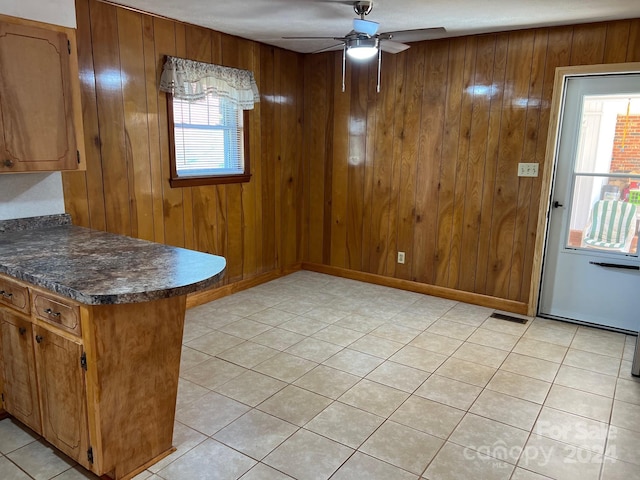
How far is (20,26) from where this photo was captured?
7.48ft

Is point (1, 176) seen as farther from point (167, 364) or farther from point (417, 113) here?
point (417, 113)

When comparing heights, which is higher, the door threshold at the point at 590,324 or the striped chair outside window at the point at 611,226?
the striped chair outside window at the point at 611,226

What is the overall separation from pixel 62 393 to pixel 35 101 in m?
1.47

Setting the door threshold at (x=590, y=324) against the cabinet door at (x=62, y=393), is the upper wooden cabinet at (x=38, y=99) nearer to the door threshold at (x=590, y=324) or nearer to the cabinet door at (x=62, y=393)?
the cabinet door at (x=62, y=393)

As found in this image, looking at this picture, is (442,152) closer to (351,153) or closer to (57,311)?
(351,153)

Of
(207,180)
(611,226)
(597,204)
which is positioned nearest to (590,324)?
(611,226)

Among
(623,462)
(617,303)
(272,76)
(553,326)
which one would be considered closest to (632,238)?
(617,303)

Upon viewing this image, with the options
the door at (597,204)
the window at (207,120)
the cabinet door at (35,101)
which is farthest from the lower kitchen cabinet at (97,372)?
the door at (597,204)

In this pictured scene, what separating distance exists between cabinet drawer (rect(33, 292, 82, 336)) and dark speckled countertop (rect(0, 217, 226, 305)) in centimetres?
8

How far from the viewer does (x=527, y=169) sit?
3736 millimetres

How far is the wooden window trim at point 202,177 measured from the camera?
3.56 m

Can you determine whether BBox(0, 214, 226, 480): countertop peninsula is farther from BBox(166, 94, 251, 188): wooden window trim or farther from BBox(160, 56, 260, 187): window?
BBox(160, 56, 260, 187): window

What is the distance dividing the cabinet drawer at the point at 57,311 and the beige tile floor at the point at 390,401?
681 millimetres

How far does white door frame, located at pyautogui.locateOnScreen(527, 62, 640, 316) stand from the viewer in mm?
3326
